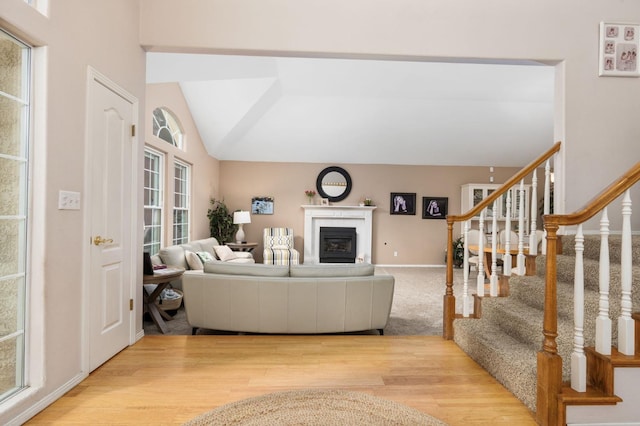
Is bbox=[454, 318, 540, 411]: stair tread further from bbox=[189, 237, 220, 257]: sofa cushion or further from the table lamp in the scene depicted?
the table lamp

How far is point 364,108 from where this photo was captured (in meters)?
7.46

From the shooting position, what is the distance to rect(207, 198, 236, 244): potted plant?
7988mm

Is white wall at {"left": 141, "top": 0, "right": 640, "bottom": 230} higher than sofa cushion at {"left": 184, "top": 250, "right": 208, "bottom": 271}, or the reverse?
white wall at {"left": 141, "top": 0, "right": 640, "bottom": 230}

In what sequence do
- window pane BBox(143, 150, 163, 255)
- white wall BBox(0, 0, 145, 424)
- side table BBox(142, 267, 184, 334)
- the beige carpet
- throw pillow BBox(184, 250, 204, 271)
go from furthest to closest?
1. window pane BBox(143, 150, 163, 255)
2. throw pillow BBox(184, 250, 204, 271)
3. the beige carpet
4. side table BBox(142, 267, 184, 334)
5. white wall BBox(0, 0, 145, 424)

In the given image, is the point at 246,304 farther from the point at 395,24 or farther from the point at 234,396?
the point at 395,24

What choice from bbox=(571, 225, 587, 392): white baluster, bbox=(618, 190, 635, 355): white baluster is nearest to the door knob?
bbox=(571, 225, 587, 392): white baluster

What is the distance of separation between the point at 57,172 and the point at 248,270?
1740 millimetres

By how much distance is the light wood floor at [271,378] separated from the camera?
2.12 meters

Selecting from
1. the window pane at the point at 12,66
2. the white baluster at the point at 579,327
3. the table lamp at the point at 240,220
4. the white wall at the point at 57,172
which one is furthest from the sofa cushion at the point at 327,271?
the table lamp at the point at 240,220

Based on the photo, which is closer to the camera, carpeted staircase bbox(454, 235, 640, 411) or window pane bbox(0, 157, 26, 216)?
window pane bbox(0, 157, 26, 216)

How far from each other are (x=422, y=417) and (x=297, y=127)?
22.1 feet

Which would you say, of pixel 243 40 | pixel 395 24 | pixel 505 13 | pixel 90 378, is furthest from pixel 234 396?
pixel 505 13

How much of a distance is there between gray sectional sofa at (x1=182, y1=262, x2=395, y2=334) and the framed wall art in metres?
2.87

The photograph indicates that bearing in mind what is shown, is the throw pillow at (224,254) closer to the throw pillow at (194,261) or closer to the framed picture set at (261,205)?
the throw pillow at (194,261)
